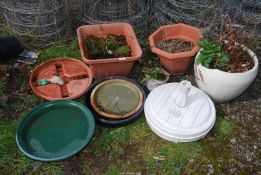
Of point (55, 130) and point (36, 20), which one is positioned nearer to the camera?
point (55, 130)

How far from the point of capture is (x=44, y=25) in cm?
354

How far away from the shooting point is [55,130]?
290 centimetres

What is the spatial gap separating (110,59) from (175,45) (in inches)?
30.4

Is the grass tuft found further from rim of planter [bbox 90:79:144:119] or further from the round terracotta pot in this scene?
the round terracotta pot

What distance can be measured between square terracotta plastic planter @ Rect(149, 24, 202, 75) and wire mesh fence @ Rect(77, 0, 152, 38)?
0.39 metres

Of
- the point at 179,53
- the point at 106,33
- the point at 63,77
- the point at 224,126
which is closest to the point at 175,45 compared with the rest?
the point at 179,53

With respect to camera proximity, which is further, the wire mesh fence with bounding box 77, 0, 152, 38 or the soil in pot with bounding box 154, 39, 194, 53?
the wire mesh fence with bounding box 77, 0, 152, 38

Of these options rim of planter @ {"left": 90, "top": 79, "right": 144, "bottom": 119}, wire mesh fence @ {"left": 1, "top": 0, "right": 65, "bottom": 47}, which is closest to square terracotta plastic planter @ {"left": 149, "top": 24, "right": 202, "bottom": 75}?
rim of planter @ {"left": 90, "top": 79, "right": 144, "bottom": 119}

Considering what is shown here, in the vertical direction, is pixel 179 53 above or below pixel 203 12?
below

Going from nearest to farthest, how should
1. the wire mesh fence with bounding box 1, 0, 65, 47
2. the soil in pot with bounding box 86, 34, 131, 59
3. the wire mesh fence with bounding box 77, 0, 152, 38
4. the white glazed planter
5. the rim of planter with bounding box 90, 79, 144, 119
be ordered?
the white glazed planter < the rim of planter with bounding box 90, 79, 144, 119 < the soil in pot with bounding box 86, 34, 131, 59 < the wire mesh fence with bounding box 1, 0, 65, 47 < the wire mesh fence with bounding box 77, 0, 152, 38

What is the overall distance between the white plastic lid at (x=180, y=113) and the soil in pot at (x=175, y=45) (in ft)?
1.82

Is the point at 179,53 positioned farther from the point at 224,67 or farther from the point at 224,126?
the point at 224,126

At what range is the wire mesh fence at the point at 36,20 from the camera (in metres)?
3.46

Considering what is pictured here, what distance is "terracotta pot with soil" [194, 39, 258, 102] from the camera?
9.36ft
